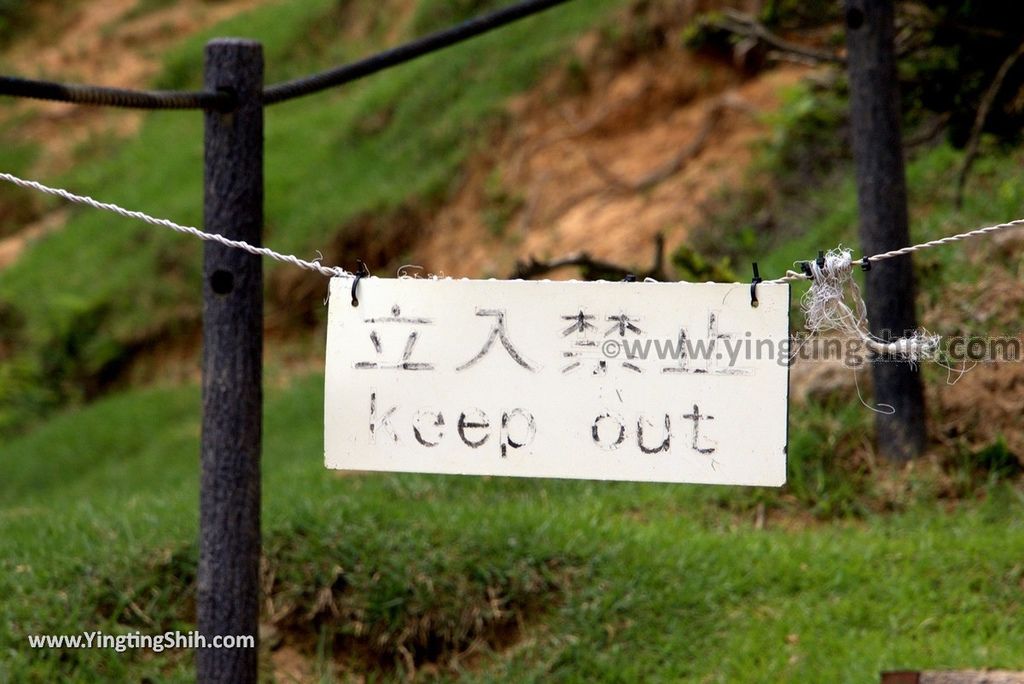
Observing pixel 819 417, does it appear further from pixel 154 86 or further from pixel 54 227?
pixel 154 86

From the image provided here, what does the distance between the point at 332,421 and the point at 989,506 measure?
2451 millimetres

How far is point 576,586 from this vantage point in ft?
10.8

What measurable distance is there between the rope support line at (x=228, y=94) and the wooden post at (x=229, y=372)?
6 centimetres

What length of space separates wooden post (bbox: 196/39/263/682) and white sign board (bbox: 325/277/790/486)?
1.33 feet

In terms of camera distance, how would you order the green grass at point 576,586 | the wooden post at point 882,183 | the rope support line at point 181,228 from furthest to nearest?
the wooden post at point 882,183, the green grass at point 576,586, the rope support line at point 181,228

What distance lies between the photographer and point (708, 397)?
2061 millimetres

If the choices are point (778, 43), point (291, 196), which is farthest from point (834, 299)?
point (291, 196)

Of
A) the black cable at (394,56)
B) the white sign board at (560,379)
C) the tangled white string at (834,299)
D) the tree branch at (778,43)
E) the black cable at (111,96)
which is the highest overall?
the tree branch at (778,43)

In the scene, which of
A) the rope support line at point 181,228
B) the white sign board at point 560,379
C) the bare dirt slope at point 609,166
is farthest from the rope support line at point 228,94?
the bare dirt slope at point 609,166

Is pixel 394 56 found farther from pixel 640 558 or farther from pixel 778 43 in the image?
pixel 778 43

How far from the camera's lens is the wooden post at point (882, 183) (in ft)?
12.2

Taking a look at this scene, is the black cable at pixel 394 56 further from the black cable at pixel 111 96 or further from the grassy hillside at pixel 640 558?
the grassy hillside at pixel 640 558

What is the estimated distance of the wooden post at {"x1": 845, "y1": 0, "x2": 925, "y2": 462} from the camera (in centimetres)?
373

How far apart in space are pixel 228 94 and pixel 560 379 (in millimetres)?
971
